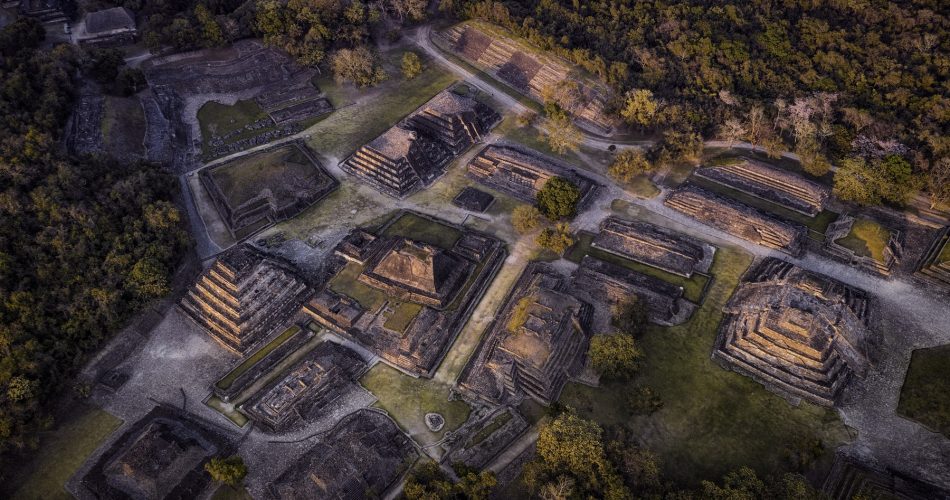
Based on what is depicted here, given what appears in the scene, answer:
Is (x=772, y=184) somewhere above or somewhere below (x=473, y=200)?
above

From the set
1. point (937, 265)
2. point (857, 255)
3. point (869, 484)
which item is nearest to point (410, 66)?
point (857, 255)

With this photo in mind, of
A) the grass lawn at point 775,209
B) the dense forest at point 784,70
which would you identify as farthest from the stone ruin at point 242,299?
the grass lawn at point 775,209

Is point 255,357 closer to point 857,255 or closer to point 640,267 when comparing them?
point 640,267

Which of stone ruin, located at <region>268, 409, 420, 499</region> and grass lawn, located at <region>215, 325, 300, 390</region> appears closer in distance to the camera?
stone ruin, located at <region>268, 409, 420, 499</region>

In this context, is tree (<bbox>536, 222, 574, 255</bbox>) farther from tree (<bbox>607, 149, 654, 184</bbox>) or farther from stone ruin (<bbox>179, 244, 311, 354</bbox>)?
stone ruin (<bbox>179, 244, 311, 354</bbox>)

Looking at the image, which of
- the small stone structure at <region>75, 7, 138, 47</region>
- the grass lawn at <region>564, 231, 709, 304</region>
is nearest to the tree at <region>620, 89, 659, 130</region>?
the grass lawn at <region>564, 231, 709, 304</region>

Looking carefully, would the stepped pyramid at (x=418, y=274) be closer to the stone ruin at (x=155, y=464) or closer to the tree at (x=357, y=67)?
the stone ruin at (x=155, y=464)
